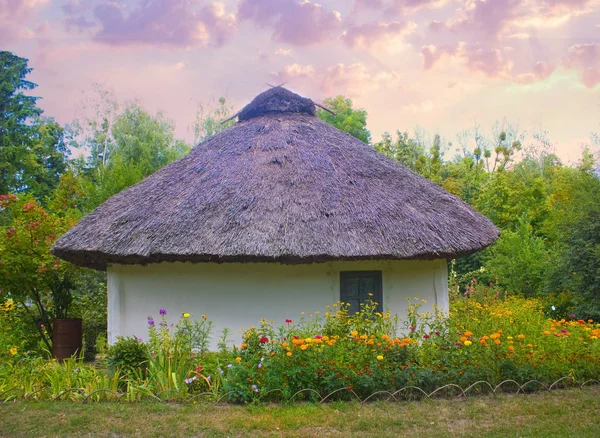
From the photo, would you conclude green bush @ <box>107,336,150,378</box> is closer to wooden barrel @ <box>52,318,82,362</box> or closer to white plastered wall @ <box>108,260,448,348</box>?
white plastered wall @ <box>108,260,448,348</box>

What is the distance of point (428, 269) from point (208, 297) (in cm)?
369

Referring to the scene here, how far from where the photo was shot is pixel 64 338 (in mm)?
10055

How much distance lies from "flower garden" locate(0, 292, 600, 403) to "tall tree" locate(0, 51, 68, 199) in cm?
1760

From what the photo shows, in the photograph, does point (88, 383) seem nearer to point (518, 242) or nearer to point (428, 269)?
point (428, 269)

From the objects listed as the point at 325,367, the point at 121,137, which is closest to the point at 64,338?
the point at 325,367

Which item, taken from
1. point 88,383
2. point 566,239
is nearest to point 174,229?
point 88,383

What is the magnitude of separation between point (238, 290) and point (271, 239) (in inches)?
52.0

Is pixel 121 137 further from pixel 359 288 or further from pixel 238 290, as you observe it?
pixel 359 288

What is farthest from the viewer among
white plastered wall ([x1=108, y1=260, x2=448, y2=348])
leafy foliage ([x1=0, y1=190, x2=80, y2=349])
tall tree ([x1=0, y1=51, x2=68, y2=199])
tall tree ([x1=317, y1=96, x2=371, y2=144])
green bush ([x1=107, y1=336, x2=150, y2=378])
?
tall tree ([x1=317, y1=96, x2=371, y2=144])

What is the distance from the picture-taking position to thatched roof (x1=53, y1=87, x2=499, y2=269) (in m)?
7.77

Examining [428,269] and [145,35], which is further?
[145,35]

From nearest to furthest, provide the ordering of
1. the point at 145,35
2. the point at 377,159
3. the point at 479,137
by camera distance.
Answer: the point at 377,159, the point at 145,35, the point at 479,137

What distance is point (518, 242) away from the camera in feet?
48.0

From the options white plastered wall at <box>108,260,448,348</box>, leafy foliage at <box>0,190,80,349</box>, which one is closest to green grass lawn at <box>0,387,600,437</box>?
white plastered wall at <box>108,260,448,348</box>
